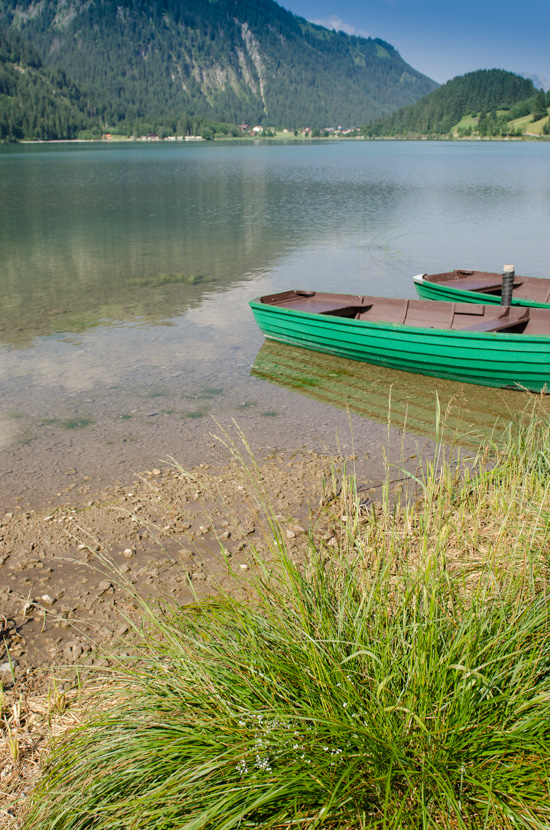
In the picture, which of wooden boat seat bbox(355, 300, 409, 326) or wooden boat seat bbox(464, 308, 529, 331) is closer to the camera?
wooden boat seat bbox(464, 308, 529, 331)

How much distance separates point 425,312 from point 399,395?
8.63 feet

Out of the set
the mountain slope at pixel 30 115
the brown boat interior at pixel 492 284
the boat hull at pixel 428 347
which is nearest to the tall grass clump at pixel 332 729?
the boat hull at pixel 428 347

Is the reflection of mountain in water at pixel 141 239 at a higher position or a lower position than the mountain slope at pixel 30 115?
lower

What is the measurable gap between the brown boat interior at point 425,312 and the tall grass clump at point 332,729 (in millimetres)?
8253

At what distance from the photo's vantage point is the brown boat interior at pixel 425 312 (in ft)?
35.4

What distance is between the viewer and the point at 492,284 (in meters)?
14.5

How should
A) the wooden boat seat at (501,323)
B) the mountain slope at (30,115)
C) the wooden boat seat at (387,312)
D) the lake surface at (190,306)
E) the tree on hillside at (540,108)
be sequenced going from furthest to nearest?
the tree on hillside at (540,108) → the mountain slope at (30,115) → the wooden boat seat at (387,312) → the wooden boat seat at (501,323) → the lake surface at (190,306)

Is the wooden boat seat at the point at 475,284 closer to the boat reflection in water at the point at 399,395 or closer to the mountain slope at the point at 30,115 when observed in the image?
the boat reflection in water at the point at 399,395

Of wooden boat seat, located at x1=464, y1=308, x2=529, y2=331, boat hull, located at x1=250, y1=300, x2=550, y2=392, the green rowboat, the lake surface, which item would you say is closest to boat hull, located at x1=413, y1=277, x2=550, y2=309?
the green rowboat

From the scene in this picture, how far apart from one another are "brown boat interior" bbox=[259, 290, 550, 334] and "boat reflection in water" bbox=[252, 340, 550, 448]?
37.7 inches

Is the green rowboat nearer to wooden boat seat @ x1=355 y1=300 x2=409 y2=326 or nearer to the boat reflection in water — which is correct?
wooden boat seat @ x1=355 y1=300 x2=409 y2=326

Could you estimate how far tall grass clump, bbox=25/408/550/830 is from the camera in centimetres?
239

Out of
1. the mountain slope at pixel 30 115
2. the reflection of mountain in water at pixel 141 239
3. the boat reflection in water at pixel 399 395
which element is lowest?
the boat reflection in water at pixel 399 395

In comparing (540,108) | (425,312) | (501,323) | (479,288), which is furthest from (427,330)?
(540,108)
